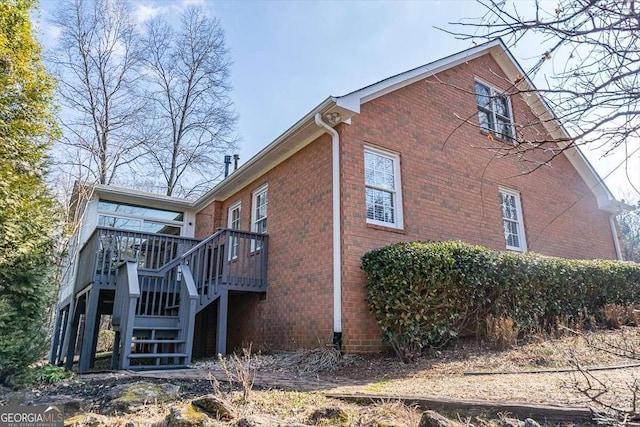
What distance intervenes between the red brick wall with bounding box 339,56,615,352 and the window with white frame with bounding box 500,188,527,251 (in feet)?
0.63

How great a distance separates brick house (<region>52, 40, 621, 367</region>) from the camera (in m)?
7.05

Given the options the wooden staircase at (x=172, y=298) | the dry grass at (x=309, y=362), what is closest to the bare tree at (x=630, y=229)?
the wooden staircase at (x=172, y=298)

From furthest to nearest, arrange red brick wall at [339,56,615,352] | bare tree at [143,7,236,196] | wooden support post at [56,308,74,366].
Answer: bare tree at [143,7,236,196]
wooden support post at [56,308,74,366]
red brick wall at [339,56,615,352]

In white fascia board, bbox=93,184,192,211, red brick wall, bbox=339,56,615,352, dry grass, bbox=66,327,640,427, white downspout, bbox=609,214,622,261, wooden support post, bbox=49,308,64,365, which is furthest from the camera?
white downspout, bbox=609,214,622,261

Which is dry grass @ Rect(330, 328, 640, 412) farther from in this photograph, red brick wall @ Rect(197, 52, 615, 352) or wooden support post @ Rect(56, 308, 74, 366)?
wooden support post @ Rect(56, 308, 74, 366)

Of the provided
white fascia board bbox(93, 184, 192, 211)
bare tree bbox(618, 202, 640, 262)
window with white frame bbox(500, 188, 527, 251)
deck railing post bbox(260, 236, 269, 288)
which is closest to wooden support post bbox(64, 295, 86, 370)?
white fascia board bbox(93, 184, 192, 211)

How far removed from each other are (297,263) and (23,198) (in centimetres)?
445

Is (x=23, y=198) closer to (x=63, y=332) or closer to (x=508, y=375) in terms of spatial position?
(x=508, y=375)

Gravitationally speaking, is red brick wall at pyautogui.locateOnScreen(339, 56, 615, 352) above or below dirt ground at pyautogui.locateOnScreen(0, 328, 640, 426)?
above

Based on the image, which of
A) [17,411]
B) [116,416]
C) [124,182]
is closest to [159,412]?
[116,416]

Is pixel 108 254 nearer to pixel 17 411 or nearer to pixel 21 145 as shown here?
pixel 21 145

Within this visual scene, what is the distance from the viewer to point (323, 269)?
23.5 feet

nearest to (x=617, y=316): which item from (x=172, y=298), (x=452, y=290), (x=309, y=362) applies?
(x=452, y=290)

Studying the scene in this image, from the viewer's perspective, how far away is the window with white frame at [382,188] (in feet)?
25.0
